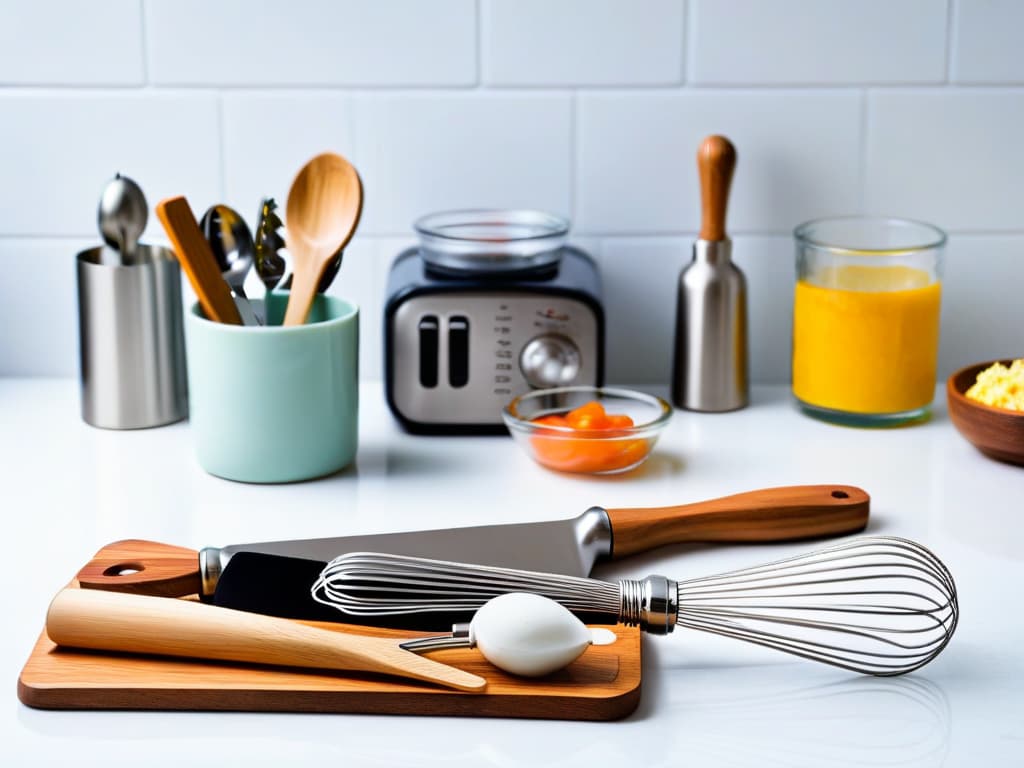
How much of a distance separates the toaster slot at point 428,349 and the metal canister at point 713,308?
0.25 metres

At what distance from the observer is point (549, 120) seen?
1.22 metres

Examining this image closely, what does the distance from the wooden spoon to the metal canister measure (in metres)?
0.34

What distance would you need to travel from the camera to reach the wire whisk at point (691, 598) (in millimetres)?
686

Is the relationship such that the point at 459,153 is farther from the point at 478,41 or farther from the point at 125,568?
the point at 125,568

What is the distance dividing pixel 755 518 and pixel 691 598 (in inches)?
7.4

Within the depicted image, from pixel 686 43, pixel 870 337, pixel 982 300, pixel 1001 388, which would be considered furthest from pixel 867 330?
pixel 686 43

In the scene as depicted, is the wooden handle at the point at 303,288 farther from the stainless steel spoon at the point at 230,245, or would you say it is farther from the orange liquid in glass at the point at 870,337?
→ the orange liquid in glass at the point at 870,337

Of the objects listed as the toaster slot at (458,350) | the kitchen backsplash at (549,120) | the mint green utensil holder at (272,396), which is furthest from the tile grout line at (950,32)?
the mint green utensil holder at (272,396)

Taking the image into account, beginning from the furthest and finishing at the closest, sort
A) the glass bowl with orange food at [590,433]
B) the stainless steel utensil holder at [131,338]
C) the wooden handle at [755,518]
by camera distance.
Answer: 1. the stainless steel utensil holder at [131,338]
2. the glass bowl with orange food at [590,433]
3. the wooden handle at [755,518]

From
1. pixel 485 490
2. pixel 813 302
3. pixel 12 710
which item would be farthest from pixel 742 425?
pixel 12 710

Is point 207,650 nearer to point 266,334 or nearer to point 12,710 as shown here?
point 12,710

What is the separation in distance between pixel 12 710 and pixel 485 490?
430mm

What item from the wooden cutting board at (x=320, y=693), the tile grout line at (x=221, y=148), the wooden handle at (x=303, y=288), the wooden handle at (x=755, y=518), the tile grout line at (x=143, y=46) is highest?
the tile grout line at (x=143, y=46)

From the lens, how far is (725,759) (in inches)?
24.2
